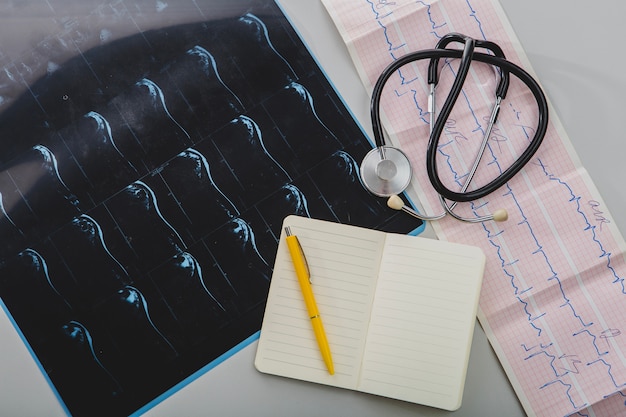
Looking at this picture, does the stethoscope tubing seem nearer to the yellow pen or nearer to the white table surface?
the white table surface

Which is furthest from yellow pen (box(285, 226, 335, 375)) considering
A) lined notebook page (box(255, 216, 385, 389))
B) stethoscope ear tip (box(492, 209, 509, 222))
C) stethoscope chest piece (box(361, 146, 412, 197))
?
stethoscope ear tip (box(492, 209, 509, 222))

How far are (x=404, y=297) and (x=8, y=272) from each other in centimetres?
54

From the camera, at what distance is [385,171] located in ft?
2.63

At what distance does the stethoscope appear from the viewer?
2.55 ft

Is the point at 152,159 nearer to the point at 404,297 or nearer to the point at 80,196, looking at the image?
the point at 80,196

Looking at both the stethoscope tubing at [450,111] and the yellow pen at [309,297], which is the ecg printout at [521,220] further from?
the yellow pen at [309,297]

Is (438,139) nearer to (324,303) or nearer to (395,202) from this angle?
(395,202)

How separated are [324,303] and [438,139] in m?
0.27

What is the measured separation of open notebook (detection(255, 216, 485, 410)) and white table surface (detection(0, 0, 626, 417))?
3cm

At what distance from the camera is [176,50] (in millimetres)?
822

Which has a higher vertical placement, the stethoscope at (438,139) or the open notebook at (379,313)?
the stethoscope at (438,139)

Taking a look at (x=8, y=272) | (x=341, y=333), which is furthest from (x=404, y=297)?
(x=8, y=272)

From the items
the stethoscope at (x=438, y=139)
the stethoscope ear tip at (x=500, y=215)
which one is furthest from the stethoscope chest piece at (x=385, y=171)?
the stethoscope ear tip at (x=500, y=215)

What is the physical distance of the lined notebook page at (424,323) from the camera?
0.77 meters
